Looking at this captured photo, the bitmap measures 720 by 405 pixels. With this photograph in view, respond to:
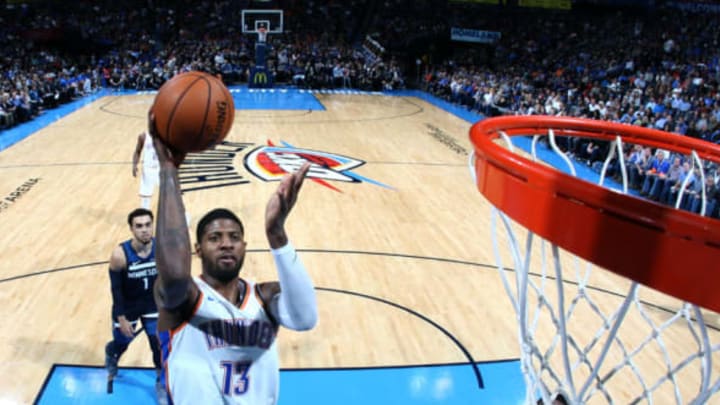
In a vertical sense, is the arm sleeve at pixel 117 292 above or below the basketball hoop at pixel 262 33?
below

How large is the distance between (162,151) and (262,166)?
8268 millimetres

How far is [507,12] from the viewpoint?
27375mm

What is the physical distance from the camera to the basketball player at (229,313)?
1.63 meters

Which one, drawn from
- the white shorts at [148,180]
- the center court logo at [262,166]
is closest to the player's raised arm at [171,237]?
the white shorts at [148,180]

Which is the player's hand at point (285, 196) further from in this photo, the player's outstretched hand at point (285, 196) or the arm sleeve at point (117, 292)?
the arm sleeve at point (117, 292)

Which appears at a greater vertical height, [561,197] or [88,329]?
[561,197]

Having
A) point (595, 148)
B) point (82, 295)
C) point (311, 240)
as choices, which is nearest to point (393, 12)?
point (595, 148)

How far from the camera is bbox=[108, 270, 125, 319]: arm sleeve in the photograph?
3.44m

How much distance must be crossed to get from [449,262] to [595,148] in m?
6.27

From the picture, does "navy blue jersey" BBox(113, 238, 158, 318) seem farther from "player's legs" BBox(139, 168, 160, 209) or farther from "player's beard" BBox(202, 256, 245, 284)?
"player's legs" BBox(139, 168, 160, 209)

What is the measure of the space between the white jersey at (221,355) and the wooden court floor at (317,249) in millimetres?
2496

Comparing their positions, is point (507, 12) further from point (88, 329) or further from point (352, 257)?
point (88, 329)

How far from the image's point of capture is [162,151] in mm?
1585

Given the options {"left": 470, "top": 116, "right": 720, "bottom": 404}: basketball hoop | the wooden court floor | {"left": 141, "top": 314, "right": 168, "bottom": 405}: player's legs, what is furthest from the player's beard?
the wooden court floor
